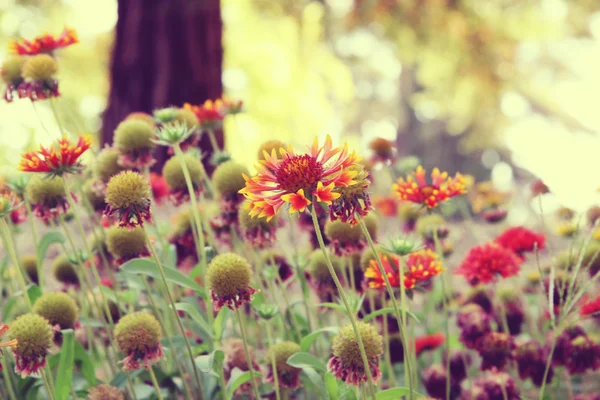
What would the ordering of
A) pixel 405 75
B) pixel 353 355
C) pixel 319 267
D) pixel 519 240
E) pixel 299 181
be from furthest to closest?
pixel 405 75 → pixel 519 240 → pixel 319 267 → pixel 353 355 → pixel 299 181

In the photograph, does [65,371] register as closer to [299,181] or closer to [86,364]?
[86,364]

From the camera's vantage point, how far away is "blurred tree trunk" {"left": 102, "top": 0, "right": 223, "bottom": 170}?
3.70 meters

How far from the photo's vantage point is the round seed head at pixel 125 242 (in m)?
1.37

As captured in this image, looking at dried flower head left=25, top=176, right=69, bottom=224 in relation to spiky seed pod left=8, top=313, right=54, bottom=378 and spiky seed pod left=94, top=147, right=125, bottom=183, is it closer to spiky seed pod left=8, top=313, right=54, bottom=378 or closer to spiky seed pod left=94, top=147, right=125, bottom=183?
spiky seed pod left=94, top=147, right=125, bottom=183

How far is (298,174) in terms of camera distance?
2.96ft

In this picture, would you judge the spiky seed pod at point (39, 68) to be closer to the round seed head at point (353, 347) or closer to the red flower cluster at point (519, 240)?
the round seed head at point (353, 347)

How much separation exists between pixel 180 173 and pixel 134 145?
0.39ft

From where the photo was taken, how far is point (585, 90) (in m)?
12.1

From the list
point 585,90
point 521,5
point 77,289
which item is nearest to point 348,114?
point 585,90

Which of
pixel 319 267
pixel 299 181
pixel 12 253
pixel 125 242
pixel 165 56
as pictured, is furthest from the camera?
pixel 165 56

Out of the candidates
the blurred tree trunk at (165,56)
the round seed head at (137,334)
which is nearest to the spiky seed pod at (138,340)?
the round seed head at (137,334)

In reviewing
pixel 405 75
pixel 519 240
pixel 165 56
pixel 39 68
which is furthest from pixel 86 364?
pixel 405 75

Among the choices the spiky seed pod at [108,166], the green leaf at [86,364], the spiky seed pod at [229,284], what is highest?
the spiky seed pod at [108,166]

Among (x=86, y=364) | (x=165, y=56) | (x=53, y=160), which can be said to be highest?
(x=165, y=56)
